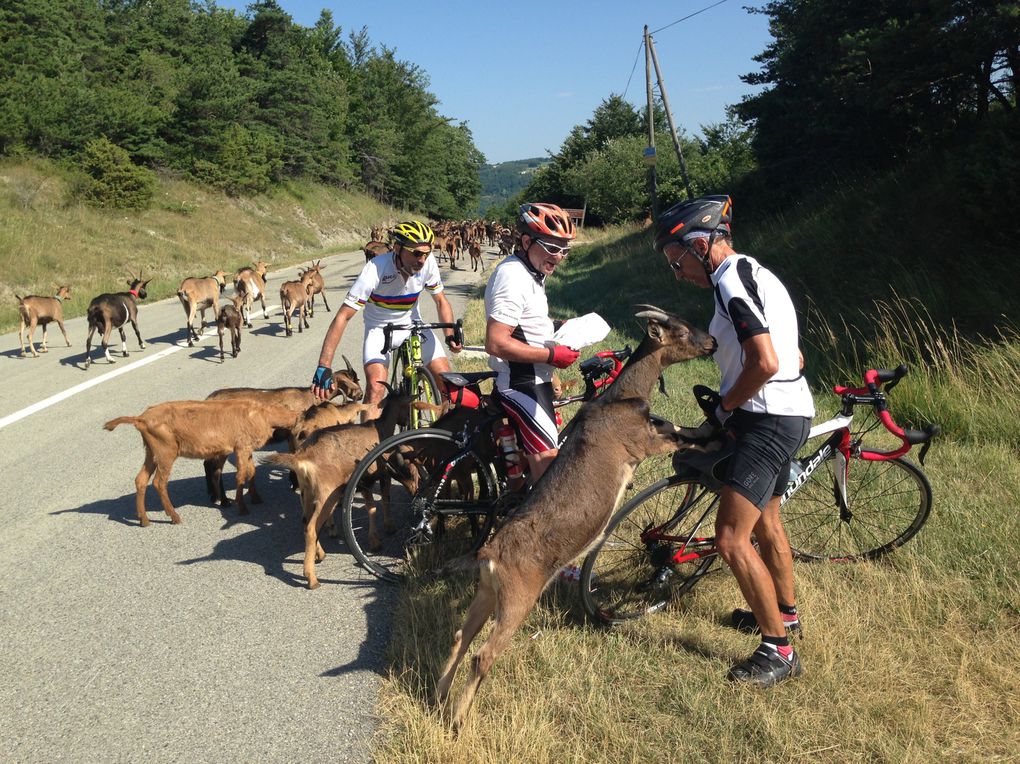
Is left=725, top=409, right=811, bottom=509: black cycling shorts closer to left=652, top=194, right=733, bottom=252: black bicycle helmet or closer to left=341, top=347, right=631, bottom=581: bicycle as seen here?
left=652, top=194, right=733, bottom=252: black bicycle helmet

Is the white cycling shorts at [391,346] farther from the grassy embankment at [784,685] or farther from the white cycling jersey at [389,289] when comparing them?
the grassy embankment at [784,685]

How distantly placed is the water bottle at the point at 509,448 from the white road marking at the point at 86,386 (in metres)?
7.11

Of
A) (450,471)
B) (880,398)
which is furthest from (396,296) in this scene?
(880,398)

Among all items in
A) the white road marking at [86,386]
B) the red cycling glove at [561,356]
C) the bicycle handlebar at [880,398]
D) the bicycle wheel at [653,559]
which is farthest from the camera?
the white road marking at [86,386]

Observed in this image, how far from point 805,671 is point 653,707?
0.86m

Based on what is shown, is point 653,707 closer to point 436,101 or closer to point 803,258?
point 803,258

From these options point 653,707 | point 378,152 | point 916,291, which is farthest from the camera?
A: point 378,152

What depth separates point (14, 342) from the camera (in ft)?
50.2

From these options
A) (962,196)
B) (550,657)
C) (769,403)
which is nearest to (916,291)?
(962,196)

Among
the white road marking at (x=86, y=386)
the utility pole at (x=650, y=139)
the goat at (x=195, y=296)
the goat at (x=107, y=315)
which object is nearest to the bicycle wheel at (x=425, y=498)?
the white road marking at (x=86, y=386)

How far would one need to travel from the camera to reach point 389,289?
6.70m

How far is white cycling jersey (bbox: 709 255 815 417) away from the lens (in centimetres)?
349

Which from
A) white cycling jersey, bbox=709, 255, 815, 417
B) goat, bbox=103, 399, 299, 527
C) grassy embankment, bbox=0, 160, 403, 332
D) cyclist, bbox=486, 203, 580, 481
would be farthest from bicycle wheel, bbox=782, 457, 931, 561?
grassy embankment, bbox=0, 160, 403, 332

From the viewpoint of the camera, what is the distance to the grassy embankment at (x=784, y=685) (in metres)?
3.36
